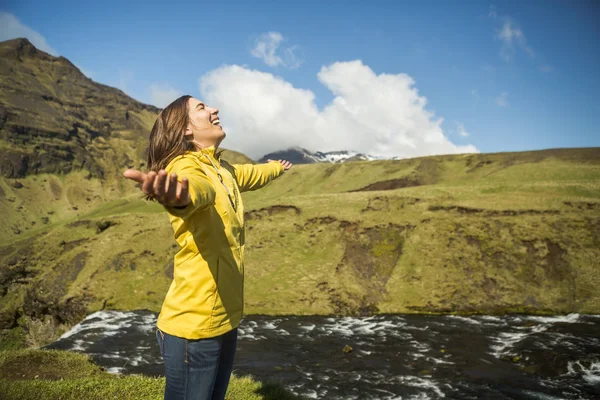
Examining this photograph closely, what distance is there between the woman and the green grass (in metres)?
7.24

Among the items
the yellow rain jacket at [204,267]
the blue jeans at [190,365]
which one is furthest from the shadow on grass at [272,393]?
the yellow rain jacket at [204,267]

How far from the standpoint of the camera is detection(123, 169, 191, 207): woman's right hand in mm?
2396

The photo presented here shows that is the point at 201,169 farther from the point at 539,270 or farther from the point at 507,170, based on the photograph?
the point at 507,170

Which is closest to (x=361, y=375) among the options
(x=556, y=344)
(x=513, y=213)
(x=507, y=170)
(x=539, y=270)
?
(x=556, y=344)

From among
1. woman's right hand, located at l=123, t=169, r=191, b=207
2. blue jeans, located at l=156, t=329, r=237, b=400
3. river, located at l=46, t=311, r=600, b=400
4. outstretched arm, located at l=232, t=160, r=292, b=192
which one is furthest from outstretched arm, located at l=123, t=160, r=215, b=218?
river, located at l=46, t=311, r=600, b=400

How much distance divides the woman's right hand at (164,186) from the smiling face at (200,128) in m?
1.47

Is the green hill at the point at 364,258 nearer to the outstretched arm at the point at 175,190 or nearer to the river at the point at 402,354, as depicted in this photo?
the river at the point at 402,354

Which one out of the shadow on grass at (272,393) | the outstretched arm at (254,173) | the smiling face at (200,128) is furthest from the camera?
the shadow on grass at (272,393)

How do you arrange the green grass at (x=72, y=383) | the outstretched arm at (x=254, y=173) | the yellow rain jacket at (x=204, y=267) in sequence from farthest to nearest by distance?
the green grass at (x=72, y=383) → the outstretched arm at (x=254, y=173) → the yellow rain jacket at (x=204, y=267)

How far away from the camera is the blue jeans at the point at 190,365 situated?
3.45 m

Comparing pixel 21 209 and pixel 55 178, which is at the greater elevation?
pixel 55 178

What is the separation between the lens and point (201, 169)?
357cm

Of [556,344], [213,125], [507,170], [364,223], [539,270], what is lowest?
[556,344]

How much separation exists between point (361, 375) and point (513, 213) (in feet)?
104
